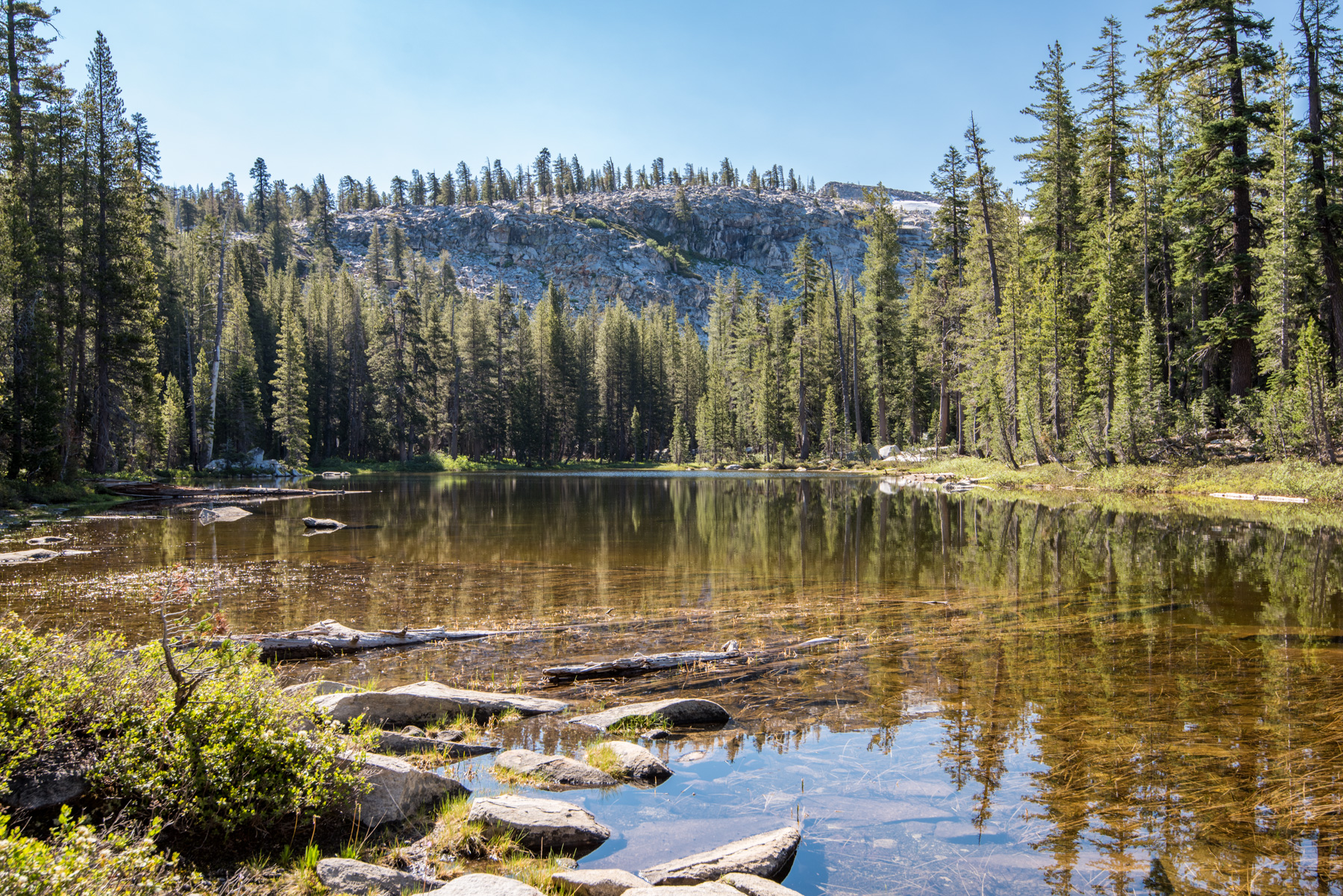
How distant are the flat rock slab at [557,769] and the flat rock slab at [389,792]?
888 mm

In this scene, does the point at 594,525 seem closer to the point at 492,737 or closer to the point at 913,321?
the point at 492,737

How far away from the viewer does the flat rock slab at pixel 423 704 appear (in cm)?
670

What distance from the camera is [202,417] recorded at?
170ft

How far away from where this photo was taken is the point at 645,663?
29.0 feet

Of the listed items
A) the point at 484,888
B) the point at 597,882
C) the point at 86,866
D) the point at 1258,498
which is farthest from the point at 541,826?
the point at 1258,498

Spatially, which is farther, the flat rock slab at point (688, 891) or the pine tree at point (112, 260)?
the pine tree at point (112, 260)

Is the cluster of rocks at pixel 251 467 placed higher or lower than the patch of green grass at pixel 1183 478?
higher

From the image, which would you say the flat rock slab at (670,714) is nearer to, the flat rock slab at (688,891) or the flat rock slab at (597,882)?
the flat rock slab at (597,882)

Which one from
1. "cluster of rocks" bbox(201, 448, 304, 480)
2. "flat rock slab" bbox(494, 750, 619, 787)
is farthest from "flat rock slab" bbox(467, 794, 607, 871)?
"cluster of rocks" bbox(201, 448, 304, 480)

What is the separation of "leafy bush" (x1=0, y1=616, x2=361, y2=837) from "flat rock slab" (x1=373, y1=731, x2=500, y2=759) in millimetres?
1417

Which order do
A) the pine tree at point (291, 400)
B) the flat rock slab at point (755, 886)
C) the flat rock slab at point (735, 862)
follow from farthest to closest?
the pine tree at point (291, 400)
the flat rock slab at point (735, 862)
the flat rock slab at point (755, 886)

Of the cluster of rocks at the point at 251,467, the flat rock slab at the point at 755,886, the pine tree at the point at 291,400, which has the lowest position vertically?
the flat rock slab at the point at 755,886

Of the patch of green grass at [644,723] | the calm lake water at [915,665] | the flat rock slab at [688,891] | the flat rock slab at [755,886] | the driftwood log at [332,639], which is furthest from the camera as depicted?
the driftwood log at [332,639]

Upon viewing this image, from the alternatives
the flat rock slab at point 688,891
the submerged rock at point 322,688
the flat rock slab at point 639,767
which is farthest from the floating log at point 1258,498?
the submerged rock at point 322,688
